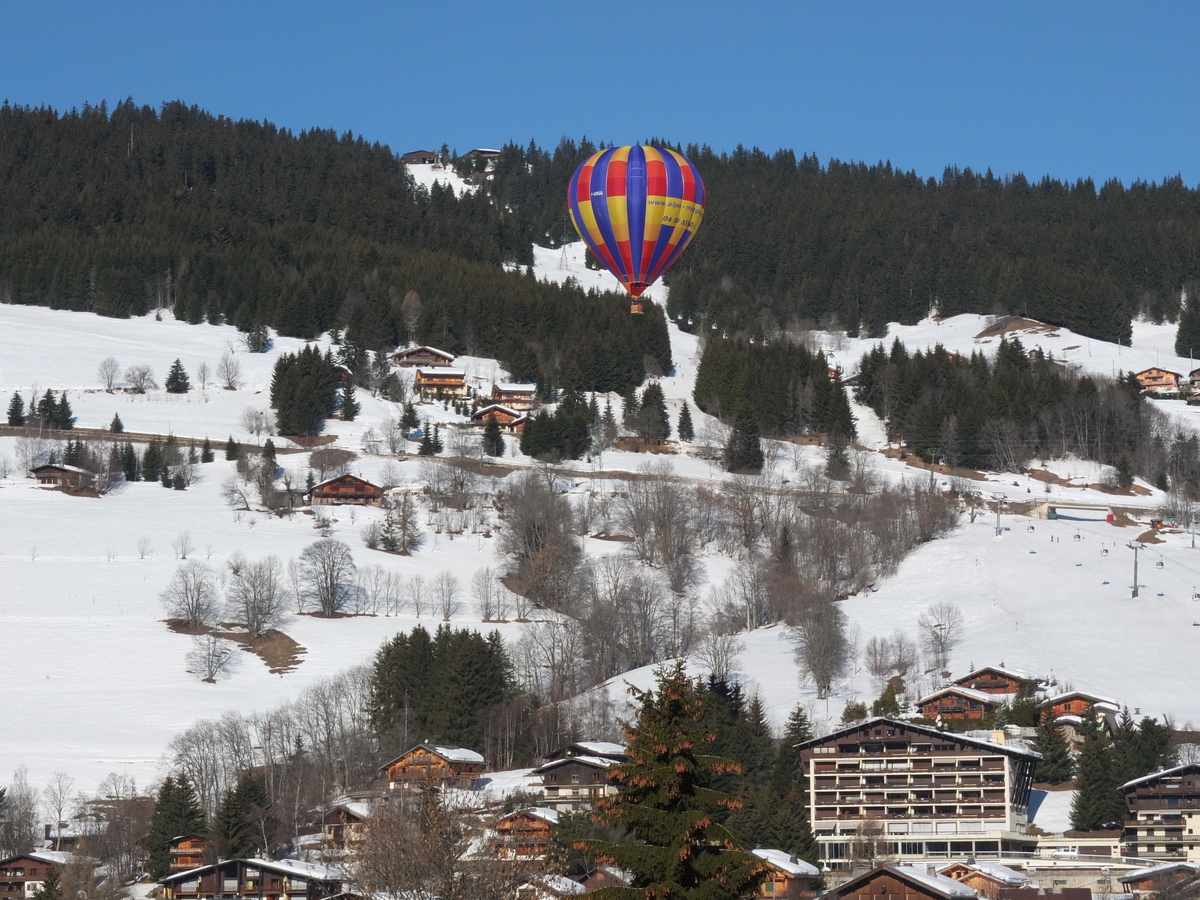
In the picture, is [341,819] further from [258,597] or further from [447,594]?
[447,594]

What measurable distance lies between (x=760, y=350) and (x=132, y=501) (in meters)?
47.2

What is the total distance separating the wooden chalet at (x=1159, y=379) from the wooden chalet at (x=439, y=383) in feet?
150

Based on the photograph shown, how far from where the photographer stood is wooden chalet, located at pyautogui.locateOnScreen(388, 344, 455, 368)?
116 m

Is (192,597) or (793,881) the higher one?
(192,597)

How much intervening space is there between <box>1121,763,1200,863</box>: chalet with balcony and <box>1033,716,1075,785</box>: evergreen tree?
616 centimetres

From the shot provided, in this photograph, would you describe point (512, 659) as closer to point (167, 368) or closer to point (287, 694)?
point (287, 694)

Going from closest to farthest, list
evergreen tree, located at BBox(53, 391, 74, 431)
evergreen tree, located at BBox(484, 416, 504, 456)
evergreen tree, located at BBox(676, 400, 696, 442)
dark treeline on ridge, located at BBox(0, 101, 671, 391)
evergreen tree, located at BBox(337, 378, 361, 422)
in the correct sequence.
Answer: evergreen tree, located at BBox(53, 391, 74, 431)
evergreen tree, located at BBox(484, 416, 504, 456)
evergreen tree, located at BBox(337, 378, 361, 422)
evergreen tree, located at BBox(676, 400, 696, 442)
dark treeline on ridge, located at BBox(0, 101, 671, 391)

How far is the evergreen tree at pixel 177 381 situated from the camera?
4181 inches

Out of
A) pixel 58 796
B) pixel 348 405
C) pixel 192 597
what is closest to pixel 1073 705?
pixel 58 796

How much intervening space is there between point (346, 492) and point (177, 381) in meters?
23.0

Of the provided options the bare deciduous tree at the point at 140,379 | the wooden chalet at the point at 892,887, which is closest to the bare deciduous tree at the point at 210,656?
the wooden chalet at the point at 892,887

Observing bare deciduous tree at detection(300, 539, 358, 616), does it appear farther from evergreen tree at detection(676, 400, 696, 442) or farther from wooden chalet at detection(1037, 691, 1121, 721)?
evergreen tree at detection(676, 400, 696, 442)

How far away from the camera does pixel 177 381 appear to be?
10625 centimetres

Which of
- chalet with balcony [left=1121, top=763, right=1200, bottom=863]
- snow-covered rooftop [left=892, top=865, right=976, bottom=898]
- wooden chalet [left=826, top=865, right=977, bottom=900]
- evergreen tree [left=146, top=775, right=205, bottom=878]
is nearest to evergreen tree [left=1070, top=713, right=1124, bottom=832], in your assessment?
chalet with balcony [left=1121, top=763, right=1200, bottom=863]
